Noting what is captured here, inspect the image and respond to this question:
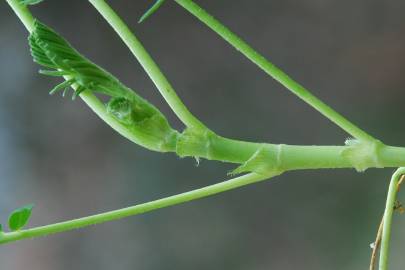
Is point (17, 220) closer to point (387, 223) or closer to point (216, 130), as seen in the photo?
point (387, 223)

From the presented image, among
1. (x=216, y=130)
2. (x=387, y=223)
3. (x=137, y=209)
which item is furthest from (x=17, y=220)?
(x=216, y=130)

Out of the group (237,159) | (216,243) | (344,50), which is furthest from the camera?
(216,243)

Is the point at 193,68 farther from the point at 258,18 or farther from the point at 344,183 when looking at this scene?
the point at 344,183

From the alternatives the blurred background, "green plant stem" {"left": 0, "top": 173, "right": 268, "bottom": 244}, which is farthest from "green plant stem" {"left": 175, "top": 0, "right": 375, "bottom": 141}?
the blurred background

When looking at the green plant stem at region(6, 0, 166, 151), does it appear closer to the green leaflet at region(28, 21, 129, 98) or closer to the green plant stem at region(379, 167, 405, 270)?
the green leaflet at region(28, 21, 129, 98)

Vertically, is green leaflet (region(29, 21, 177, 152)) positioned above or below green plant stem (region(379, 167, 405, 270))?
above

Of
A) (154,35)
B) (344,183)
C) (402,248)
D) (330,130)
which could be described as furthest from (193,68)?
(402,248)

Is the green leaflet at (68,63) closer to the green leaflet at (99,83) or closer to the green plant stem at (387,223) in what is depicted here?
the green leaflet at (99,83)
